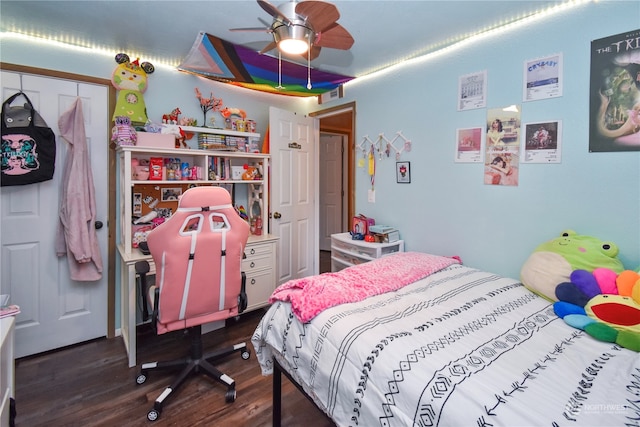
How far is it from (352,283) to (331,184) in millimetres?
3975

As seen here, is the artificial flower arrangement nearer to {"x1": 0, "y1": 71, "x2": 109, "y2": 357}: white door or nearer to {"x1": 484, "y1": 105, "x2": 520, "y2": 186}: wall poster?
{"x1": 0, "y1": 71, "x2": 109, "y2": 357}: white door

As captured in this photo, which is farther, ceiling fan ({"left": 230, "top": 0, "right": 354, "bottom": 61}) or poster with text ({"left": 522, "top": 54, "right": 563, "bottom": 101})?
poster with text ({"left": 522, "top": 54, "right": 563, "bottom": 101})

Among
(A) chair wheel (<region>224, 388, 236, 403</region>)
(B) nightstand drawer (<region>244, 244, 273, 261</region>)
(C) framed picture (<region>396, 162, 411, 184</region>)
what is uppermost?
(C) framed picture (<region>396, 162, 411, 184</region>)

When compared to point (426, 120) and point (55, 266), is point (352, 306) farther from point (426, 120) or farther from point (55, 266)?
point (55, 266)

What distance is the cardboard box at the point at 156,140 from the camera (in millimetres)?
2451

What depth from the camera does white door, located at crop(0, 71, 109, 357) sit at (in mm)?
2281

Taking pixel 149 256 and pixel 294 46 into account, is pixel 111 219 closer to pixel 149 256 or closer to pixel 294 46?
pixel 149 256

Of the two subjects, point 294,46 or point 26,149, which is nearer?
point 294,46

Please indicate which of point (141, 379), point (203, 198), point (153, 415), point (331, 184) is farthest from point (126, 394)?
point (331, 184)

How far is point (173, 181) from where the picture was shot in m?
2.61

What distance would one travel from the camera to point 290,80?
304 centimetres

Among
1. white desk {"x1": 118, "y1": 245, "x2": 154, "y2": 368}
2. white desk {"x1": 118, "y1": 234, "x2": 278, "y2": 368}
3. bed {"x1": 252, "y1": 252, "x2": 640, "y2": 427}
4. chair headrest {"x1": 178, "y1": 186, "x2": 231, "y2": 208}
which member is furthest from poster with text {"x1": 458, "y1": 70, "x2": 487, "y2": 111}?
white desk {"x1": 118, "y1": 245, "x2": 154, "y2": 368}

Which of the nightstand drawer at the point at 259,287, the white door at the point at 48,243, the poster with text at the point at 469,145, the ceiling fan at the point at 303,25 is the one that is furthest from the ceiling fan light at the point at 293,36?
the nightstand drawer at the point at 259,287

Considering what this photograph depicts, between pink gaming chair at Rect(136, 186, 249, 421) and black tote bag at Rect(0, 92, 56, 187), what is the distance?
1257mm
